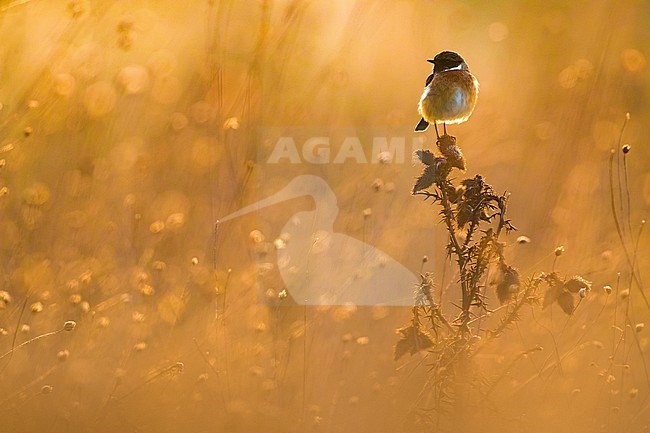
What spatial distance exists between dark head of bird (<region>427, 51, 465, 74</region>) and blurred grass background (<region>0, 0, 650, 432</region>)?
0.13 m

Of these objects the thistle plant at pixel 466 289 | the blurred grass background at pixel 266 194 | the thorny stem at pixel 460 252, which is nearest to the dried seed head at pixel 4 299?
the blurred grass background at pixel 266 194

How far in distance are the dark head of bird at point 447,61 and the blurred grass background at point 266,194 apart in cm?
13

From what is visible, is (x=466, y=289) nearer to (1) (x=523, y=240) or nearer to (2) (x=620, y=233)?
(1) (x=523, y=240)

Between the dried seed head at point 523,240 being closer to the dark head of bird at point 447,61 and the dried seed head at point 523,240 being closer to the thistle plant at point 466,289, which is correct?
the thistle plant at point 466,289

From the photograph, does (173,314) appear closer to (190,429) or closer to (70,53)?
(190,429)

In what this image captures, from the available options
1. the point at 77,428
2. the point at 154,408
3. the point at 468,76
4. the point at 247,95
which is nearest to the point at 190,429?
the point at 154,408

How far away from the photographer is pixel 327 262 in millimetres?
1807

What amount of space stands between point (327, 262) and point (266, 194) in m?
0.26

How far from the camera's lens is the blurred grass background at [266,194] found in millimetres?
1764

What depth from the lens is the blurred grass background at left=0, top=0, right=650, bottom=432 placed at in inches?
69.4

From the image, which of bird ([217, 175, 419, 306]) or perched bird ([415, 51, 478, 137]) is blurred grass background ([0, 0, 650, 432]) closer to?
bird ([217, 175, 419, 306])

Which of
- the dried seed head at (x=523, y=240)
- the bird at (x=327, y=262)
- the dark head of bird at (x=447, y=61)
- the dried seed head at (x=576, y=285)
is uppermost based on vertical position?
the dark head of bird at (x=447, y=61)

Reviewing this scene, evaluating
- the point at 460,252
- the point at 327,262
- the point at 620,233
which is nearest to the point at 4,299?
the point at 327,262

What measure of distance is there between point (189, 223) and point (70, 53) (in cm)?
59
